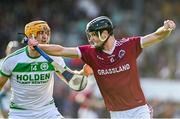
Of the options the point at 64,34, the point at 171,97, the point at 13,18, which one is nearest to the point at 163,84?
the point at 171,97

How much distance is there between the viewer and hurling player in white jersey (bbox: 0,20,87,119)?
1113cm

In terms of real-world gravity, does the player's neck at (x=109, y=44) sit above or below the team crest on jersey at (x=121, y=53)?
above

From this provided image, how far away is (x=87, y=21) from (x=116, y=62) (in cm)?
1214

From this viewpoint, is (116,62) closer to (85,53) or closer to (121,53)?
(121,53)

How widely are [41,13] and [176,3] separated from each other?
3633 millimetres

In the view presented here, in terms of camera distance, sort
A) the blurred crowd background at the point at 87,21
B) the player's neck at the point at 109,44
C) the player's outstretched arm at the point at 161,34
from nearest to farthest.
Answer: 1. the player's outstretched arm at the point at 161,34
2. the player's neck at the point at 109,44
3. the blurred crowd background at the point at 87,21

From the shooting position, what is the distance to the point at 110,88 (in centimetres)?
1033

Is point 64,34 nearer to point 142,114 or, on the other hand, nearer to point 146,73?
point 146,73

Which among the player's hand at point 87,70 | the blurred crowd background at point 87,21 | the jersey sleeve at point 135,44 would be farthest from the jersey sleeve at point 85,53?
the blurred crowd background at point 87,21

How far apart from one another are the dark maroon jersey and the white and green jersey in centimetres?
89

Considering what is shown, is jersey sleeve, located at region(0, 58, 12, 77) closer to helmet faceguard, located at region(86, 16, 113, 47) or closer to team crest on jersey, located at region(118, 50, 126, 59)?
helmet faceguard, located at region(86, 16, 113, 47)

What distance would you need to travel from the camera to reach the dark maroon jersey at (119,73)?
33.9 feet

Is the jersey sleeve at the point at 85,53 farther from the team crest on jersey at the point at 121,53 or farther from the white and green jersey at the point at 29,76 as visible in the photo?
the white and green jersey at the point at 29,76

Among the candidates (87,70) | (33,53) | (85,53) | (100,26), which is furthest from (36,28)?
(100,26)
